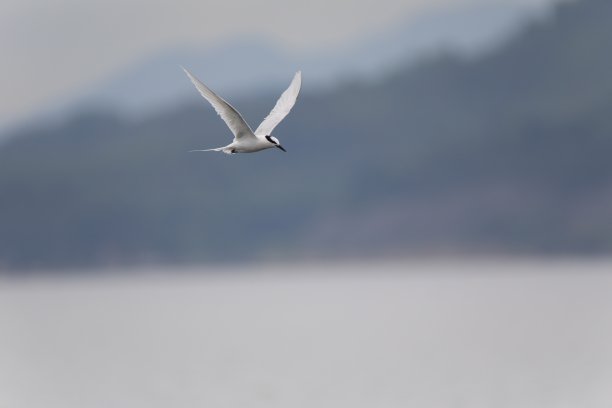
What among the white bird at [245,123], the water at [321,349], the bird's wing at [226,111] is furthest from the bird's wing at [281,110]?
the water at [321,349]

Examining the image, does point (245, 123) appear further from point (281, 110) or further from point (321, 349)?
point (321, 349)

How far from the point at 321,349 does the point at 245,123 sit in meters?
27.5

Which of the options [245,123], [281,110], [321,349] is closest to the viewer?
[245,123]

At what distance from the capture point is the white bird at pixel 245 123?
25234 millimetres

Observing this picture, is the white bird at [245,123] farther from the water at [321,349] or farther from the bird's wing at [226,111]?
the water at [321,349]

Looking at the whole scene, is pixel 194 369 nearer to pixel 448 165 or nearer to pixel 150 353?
pixel 150 353

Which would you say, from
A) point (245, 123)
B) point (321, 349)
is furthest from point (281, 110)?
point (321, 349)

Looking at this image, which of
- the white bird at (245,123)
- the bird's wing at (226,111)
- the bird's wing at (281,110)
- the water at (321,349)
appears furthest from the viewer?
the water at (321,349)

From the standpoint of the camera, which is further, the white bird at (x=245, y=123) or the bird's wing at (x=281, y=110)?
the bird's wing at (x=281, y=110)

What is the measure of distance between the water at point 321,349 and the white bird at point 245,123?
9.99 metres

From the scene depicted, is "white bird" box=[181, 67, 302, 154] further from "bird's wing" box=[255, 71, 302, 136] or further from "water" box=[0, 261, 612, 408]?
"water" box=[0, 261, 612, 408]

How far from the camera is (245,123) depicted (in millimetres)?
25812

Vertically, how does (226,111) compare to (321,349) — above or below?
above

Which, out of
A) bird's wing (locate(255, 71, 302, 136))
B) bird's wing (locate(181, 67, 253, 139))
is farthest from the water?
bird's wing (locate(181, 67, 253, 139))
